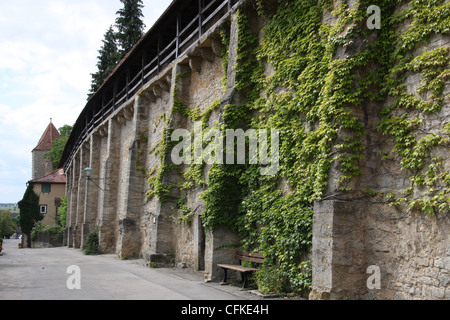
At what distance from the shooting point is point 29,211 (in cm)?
4291

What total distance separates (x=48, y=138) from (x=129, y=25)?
121 feet

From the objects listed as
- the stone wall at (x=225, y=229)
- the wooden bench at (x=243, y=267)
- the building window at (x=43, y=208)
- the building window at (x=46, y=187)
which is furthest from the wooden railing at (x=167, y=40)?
the building window at (x=43, y=208)

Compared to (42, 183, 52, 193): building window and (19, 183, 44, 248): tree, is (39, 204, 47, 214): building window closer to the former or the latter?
(19, 183, 44, 248): tree

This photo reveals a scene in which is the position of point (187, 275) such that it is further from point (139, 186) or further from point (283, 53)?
point (139, 186)

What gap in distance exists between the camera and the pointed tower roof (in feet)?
200

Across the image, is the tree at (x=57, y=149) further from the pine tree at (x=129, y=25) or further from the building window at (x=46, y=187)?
the pine tree at (x=129, y=25)

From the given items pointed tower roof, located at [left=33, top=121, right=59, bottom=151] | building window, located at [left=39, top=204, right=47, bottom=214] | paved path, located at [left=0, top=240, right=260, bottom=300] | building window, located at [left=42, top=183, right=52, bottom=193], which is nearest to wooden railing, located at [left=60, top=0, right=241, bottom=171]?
paved path, located at [left=0, top=240, right=260, bottom=300]

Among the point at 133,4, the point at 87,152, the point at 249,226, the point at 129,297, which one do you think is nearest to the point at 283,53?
the point at 249,226

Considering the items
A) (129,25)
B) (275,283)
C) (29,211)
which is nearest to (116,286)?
(275,283)

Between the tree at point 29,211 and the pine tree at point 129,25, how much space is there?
21463mm

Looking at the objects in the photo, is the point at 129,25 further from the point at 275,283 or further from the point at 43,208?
the point at 275,283

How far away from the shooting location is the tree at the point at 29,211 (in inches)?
1660

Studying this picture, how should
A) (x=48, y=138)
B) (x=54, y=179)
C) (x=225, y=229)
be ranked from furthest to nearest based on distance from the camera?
(x=48, y=138) < (x=54, y=179) < (x=225, y=229)

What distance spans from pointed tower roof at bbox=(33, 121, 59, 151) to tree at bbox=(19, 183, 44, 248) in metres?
18.1
